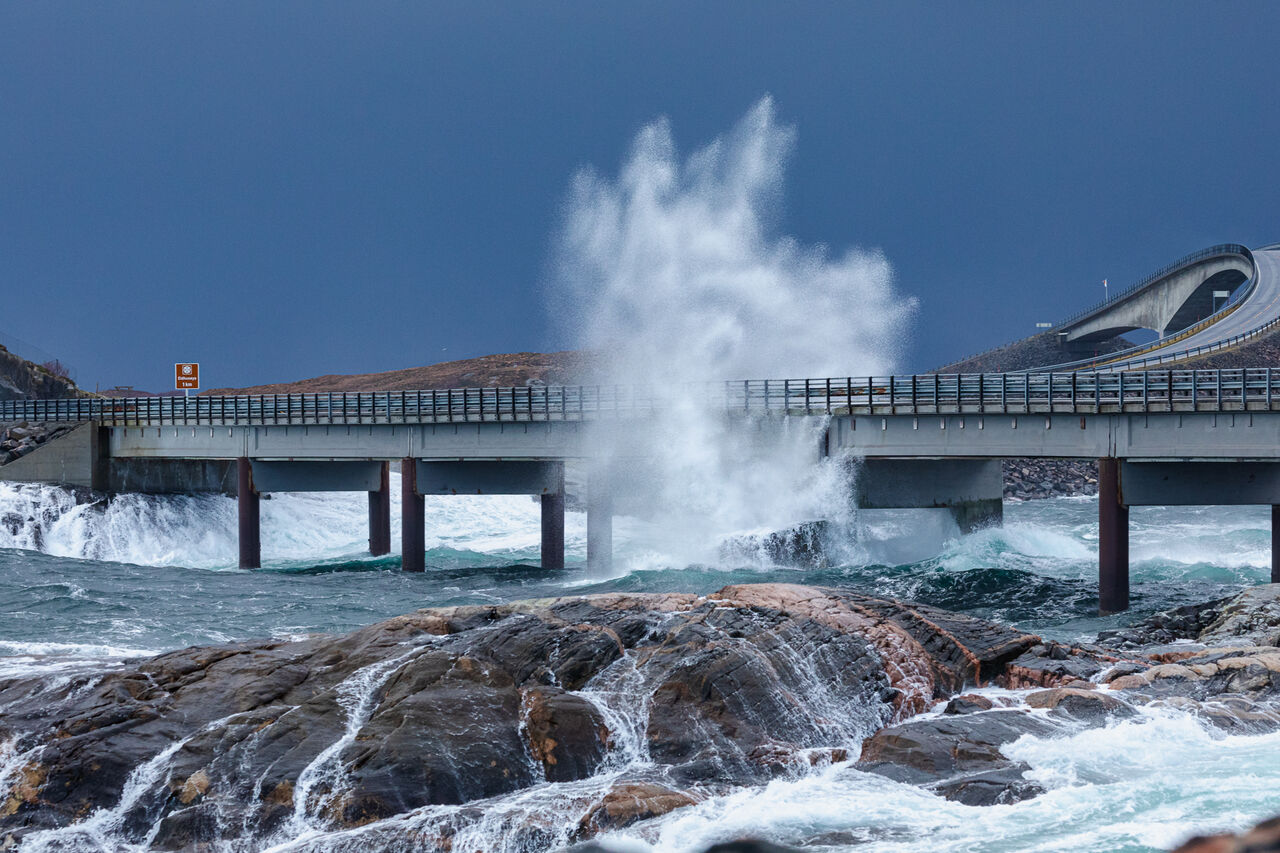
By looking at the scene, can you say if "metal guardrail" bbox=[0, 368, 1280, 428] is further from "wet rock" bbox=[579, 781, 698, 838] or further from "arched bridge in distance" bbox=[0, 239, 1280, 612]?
"wet rock" bbox=[579, 781, 698, 838]

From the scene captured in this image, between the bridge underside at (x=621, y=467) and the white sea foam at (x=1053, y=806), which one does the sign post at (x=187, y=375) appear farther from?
the white sea foam at (x=1053, y=806)

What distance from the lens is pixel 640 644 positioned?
1862 cm

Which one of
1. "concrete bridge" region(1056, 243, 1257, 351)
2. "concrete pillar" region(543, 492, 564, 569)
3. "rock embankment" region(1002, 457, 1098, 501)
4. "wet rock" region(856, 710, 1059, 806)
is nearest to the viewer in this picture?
"wet rock" region(856, 710, 1059, 806)

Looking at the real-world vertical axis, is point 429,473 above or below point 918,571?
above

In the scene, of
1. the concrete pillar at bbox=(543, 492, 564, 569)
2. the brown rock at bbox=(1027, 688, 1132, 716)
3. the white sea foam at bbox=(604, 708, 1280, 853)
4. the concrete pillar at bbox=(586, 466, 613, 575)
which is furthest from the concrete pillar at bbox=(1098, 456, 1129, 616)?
the concrete pillar at bbox=(543, 492, 564, 569)

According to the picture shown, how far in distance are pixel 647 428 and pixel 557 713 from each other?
92.4 feet

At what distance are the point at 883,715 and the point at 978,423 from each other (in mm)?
20549

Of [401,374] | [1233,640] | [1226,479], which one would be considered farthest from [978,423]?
[401,374]

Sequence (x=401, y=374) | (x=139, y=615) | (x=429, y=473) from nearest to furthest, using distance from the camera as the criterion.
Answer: (x=139, y=615) < (x=429, y=473) < (x=401, y=374)

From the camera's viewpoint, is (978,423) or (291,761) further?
(978,423)

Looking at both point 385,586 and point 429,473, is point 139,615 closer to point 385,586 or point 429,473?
point 385,586

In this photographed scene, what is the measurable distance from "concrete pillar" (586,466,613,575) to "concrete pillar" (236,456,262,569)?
598 inches

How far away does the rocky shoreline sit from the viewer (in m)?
14.0

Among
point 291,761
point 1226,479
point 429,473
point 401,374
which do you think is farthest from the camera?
point 401,374
